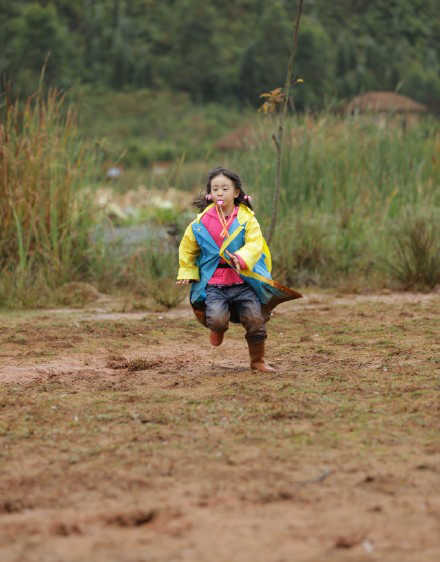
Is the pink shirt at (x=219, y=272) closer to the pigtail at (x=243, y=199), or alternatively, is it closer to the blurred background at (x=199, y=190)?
the pigtail at (x=243, y=199)

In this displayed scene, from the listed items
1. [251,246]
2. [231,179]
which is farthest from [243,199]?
[251,246]

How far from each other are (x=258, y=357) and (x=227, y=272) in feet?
1.52

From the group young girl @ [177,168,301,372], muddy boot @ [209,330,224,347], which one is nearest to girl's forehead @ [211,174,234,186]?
young girl @ [177,168,301,372]

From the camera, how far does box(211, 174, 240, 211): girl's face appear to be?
4.39 metres

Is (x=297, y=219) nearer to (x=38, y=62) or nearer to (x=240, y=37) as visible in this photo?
(x=38, y=62)

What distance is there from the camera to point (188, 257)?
14.7ft

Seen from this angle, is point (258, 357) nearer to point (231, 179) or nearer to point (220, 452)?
point (231, 179)

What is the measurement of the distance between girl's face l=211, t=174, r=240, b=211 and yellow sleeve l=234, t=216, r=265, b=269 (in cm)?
16

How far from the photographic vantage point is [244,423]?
11.1 ft

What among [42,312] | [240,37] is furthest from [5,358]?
[240,37]

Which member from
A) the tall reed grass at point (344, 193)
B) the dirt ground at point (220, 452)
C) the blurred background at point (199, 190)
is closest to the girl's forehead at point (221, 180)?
the dirt ground at point (220, 452)

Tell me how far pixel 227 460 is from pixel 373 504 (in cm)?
59

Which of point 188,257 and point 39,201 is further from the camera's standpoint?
point 39,201

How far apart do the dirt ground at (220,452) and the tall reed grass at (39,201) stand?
215 centimetres
